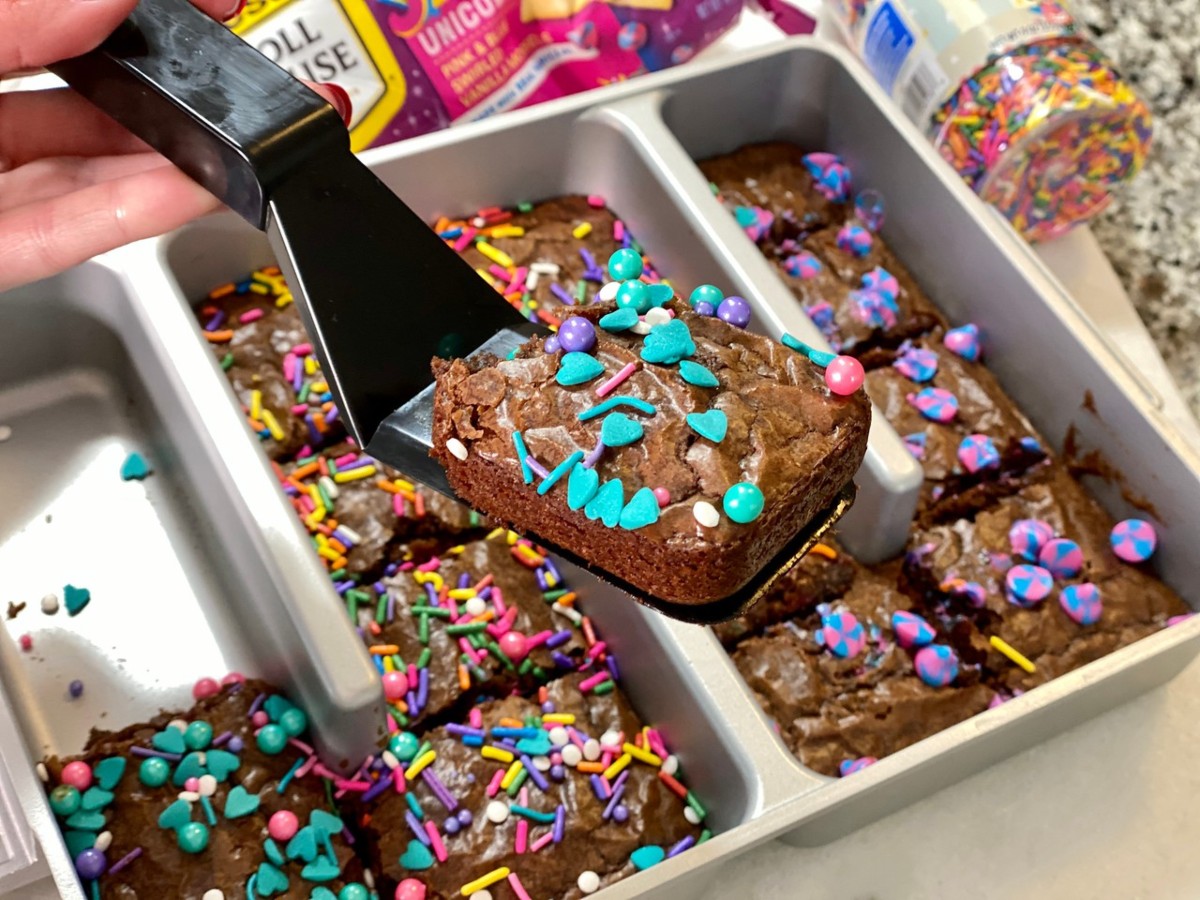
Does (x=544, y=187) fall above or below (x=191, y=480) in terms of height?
above

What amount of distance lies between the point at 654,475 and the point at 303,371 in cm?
88

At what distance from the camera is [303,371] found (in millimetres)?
1716

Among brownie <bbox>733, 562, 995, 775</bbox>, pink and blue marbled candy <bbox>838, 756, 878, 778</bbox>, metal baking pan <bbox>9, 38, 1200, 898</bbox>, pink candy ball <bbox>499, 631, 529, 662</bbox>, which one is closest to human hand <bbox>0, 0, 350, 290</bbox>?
metal baking pan <bbox>9, 38, 1200, 898</bbox>

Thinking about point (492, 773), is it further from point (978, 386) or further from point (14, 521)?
point (978, 386)

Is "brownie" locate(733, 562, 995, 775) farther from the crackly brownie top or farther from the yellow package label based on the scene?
the yellow package label

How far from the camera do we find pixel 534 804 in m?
1.44

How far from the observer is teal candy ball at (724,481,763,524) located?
96cm

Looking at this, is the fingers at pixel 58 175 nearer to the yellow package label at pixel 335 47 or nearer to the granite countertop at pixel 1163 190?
the yellow package label at pixel 335 47

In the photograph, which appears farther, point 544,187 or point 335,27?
point 544,187

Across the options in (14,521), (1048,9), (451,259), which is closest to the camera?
(451,259)

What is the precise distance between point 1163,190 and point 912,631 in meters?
1.13

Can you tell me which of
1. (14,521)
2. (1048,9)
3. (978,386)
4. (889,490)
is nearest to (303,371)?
(14,521)

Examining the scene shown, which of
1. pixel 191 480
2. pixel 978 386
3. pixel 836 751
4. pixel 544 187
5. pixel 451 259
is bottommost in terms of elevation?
pixel 836 751

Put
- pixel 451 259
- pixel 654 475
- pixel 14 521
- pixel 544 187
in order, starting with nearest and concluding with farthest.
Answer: pixel 654 475, pixel 451 259, pixel 14 521, pixel 544 187
